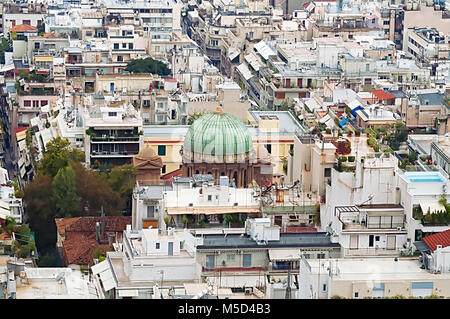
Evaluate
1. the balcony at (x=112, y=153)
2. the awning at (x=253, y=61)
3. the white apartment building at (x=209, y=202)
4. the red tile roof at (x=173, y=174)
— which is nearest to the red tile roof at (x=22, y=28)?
the awning at (x=253, y=61)

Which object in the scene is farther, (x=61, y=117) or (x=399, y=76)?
(x=399, y=76)

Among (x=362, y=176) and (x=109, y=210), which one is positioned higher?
(x=362, y=176)

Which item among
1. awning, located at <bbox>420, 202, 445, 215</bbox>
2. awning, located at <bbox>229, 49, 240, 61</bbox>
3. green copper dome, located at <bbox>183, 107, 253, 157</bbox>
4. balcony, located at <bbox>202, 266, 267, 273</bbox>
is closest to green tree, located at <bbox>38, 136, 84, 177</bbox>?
green copper dome, located at <bbox>183, 107, 253, 157</bbox>

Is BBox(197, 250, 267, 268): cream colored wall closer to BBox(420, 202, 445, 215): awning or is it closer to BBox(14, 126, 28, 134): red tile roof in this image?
BBox(420, 202, 445, 215): awning

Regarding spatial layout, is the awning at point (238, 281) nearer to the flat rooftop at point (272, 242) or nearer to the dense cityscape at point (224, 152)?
the dense cityscape at point (224, 152)

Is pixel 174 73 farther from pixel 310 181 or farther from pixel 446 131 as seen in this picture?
pixel 310 181

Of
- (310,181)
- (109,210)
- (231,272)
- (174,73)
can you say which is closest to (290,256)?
(231,272)

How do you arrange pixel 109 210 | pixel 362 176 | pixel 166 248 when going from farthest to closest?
pixel 109 210
pixel 362 176
pixel 166 248

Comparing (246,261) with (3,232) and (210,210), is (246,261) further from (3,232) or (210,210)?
(3,232)
